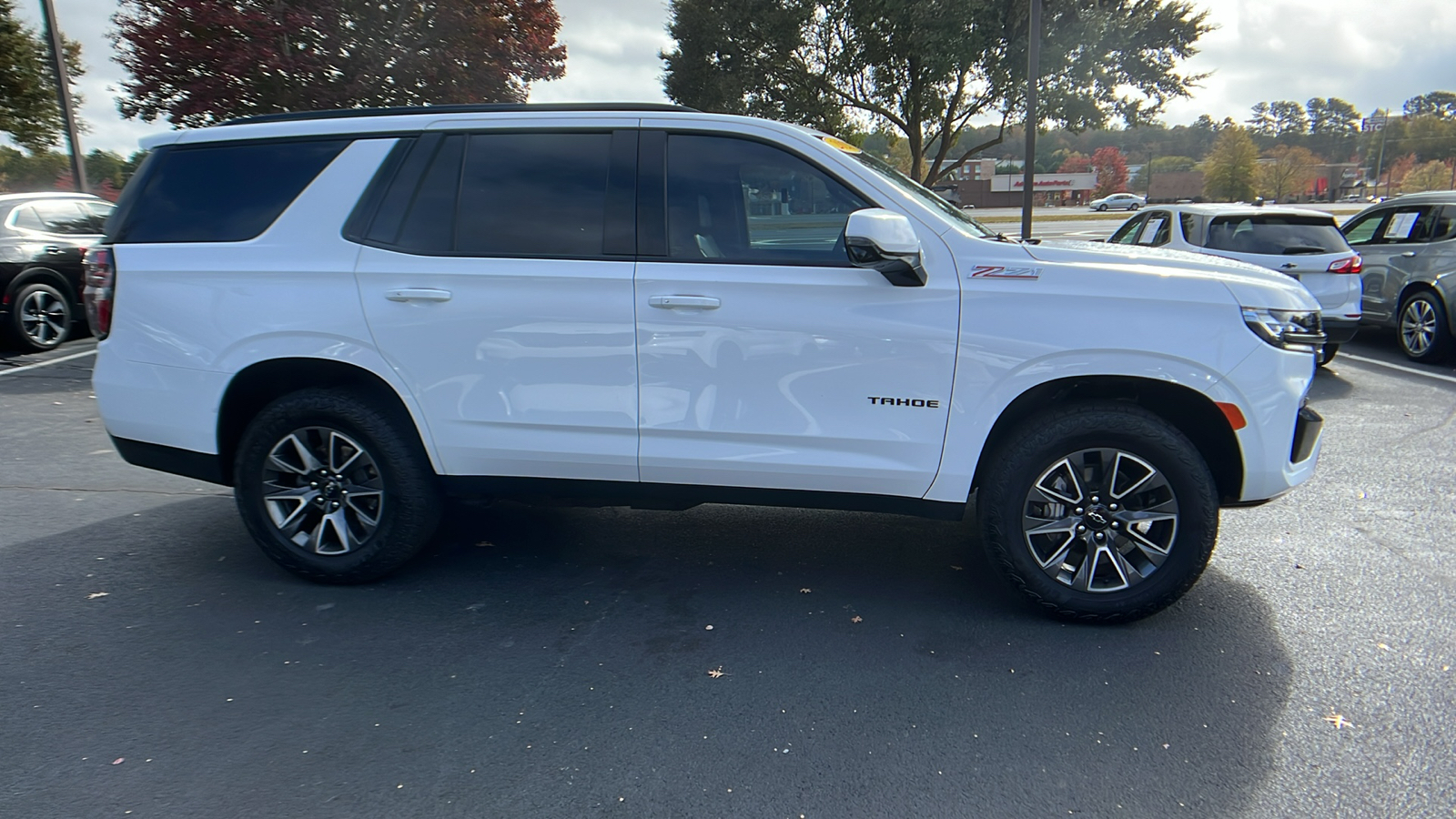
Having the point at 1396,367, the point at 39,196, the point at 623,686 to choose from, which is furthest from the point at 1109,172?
the point at 623,686

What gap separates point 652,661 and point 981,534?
A: 1400 millimetres

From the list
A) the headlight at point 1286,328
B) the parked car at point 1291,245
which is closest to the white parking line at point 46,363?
the headlight at point 1286,328

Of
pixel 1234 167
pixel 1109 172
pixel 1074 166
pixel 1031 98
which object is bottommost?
pixel 1031 98

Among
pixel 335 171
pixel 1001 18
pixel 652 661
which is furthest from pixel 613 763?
pixel 1001 18

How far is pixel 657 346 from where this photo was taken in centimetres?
357

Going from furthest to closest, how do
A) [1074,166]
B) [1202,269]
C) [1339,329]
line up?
[1074,166], [1339,329], [1202,269]

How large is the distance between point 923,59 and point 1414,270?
10921mm

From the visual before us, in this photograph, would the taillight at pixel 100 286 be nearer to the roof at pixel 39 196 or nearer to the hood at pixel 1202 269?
the hood at pixel 1202 269

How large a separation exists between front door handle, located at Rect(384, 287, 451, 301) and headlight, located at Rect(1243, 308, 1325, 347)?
3.13 metres

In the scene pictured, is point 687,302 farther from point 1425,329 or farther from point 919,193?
point 1425,329

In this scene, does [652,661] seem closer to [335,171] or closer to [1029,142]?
[335,171]

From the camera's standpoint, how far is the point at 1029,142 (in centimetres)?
1439

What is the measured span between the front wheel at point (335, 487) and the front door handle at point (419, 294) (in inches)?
20.1

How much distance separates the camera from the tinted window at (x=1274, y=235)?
8633 millimetres
